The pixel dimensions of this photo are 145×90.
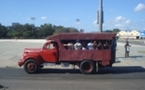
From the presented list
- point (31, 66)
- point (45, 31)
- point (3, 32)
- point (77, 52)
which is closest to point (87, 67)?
point (77, 52)

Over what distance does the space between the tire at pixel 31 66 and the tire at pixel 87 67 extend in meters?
2.60

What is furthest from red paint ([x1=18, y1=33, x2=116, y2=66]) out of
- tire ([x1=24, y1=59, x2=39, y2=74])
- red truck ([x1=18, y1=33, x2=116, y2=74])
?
tire ([x1=24, y1=59, x2=39, y2=74])

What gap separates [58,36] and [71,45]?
93 cm

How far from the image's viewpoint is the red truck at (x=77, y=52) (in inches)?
638

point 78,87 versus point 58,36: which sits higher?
point 58,36

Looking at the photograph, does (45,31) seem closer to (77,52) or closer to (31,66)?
(77,52)

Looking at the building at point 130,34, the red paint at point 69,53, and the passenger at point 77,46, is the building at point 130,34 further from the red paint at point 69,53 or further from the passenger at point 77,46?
the passenger at point 77,46

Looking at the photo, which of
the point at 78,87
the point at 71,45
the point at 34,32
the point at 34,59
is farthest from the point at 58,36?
the point at 34,32

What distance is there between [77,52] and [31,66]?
9.08 feet

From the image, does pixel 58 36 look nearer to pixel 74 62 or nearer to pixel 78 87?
pixel 74 62

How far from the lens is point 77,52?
53.7 feet

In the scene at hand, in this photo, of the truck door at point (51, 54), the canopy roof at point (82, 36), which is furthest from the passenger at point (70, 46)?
the truck door at point (51, 54)

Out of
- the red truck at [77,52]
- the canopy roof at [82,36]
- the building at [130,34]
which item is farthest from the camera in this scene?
the building at [130,34]

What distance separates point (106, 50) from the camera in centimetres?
1628
